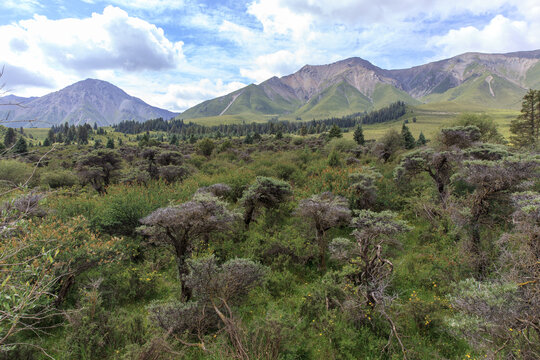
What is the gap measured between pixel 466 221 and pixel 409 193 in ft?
20.1

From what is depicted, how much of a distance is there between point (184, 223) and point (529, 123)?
139 feet

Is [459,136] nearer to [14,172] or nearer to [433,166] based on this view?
[433,166]

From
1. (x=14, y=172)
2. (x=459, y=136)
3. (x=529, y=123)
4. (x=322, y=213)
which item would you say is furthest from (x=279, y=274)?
(x=529, y=123)

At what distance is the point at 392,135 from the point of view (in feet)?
92.5

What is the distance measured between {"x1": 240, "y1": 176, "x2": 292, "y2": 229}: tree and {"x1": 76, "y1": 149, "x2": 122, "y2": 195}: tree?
12.4 metres

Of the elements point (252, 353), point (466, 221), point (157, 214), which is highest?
point (157, 214)

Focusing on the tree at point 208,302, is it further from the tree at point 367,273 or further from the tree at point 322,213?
the tree at point 322,213

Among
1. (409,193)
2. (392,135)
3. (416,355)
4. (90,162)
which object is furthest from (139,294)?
(392,135)

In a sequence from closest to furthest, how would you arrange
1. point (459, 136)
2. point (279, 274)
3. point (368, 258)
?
point (368, 258) → point (279, 274) → point (459, 136)

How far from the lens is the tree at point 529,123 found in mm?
27516

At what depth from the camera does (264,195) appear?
33.9ft

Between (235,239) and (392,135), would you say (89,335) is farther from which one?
(392,135)

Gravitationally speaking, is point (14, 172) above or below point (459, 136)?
above

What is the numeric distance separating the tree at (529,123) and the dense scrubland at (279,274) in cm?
2565
